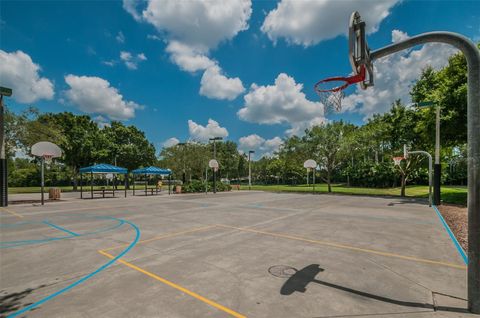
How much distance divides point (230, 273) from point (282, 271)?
1078 millimetres

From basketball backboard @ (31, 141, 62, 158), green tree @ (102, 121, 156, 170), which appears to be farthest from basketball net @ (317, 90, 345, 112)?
green tree @ (102, 121, 156, 170)

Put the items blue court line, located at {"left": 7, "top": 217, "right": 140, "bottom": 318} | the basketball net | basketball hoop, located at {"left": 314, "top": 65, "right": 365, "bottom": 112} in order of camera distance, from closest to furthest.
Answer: blue court line, located at {"left": 7, "top": 217, "right": 140, "bottom": 318} → basketball hoop, located at {"left": 314, "top": 65, "right": 365, "bottom": 112} → the basketball net

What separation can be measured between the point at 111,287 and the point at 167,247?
2435 millimetres

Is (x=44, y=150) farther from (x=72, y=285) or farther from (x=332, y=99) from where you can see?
(x=332, y=99)

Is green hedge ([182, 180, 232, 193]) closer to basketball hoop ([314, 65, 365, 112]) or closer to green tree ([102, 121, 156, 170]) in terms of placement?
green tree ([102, 121, 156, 170])

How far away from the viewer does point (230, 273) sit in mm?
4848

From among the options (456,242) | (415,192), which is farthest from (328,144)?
(456,242)

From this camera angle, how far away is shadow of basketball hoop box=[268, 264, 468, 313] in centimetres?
369

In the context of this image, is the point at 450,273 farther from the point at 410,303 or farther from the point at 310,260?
the point at 310,260

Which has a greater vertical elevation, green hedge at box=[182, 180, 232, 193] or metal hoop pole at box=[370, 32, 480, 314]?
metal hoop pole at box=[370, 32, 480, 314]

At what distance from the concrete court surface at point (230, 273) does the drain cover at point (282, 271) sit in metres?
0.02

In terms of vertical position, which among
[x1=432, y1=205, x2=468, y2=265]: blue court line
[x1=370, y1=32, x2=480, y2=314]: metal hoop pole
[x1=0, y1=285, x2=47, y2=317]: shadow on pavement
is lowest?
→ [x1=432, y1=205, x2=468, y2=265]: blue court line

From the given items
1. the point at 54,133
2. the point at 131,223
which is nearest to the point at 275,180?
the point at 54,133

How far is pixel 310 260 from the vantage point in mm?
5613
